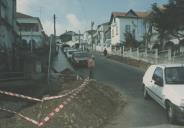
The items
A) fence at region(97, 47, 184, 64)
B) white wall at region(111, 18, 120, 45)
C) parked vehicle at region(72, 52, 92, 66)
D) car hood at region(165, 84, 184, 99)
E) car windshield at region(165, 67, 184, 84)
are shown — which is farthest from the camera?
white wall at region(111, 18, 120, 45)

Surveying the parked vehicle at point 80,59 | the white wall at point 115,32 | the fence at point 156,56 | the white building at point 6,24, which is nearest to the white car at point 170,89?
the white building at point 6,24

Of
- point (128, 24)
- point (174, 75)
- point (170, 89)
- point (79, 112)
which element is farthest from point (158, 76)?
point (128, 24)

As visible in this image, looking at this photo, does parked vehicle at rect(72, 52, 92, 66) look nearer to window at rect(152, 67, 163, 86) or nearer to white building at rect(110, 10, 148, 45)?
window at rect(152, 67, 163, 86)

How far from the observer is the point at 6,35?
3634 centimetres

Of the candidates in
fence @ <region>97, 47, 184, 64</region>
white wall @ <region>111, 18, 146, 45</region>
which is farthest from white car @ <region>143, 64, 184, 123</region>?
white wall @ <region>111, 18, 146, 45</region>

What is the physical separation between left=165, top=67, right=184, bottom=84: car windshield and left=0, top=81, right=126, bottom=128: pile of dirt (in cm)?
233

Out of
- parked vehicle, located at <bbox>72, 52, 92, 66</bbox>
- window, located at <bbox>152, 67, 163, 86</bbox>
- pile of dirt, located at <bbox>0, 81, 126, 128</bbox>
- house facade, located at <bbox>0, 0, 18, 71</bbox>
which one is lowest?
pile of dirt, located at <bbox>0, 81, 126, 128</bbox>

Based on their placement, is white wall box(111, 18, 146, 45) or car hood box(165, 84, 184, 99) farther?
white wall box(111, 18, 146, 45)

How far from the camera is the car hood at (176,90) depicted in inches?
535

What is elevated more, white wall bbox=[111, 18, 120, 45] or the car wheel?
white wall bbox=[111, 18, 120, 45]

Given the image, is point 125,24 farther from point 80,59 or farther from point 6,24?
point 6,24

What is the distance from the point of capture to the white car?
44.1 feet

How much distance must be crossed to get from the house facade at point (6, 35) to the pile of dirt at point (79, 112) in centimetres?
760

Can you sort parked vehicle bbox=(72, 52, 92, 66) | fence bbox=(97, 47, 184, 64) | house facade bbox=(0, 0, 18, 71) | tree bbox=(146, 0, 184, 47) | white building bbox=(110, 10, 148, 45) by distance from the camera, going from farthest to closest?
white building bbox=(110, 10, 148, 45) → tree bbox=(146, 0, 184, 47) → parked vehicle bbox=(72, 52, 92, 66) → fence bbox=(97, 47, 184, 64) → house facade bbox=(0, 0, 18, 71)
